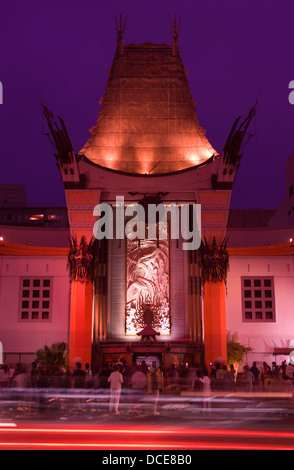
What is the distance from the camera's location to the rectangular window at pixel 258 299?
2556cm

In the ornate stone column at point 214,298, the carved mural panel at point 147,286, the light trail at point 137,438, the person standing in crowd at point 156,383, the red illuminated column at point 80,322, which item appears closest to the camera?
the light trail at point 137,438

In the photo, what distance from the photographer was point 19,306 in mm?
25469

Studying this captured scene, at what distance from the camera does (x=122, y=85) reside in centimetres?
2580

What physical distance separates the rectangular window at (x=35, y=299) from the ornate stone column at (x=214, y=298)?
23.1ft

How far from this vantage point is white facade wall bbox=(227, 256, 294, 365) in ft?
82.7

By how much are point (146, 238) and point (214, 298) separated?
3.96 m

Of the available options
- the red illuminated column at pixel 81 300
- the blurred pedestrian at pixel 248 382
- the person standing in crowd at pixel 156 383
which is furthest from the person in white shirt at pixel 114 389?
the red illuminated column at pixel 81 300

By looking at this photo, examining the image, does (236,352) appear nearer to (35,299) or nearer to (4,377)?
(35,299)

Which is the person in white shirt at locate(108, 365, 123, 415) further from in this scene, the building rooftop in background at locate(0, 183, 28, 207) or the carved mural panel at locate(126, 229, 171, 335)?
the building rooftop in background at locate(0, 183, 28, 207)

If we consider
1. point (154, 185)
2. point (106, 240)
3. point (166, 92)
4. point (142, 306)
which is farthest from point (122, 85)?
point (142, 306)

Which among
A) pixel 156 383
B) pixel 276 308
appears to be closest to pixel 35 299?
pixel 276 308

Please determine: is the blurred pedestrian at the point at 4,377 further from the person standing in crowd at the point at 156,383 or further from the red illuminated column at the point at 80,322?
the red illuminated column at the point at 80,322

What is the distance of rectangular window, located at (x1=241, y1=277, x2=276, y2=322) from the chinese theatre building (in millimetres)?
2519

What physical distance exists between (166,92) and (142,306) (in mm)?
9462
